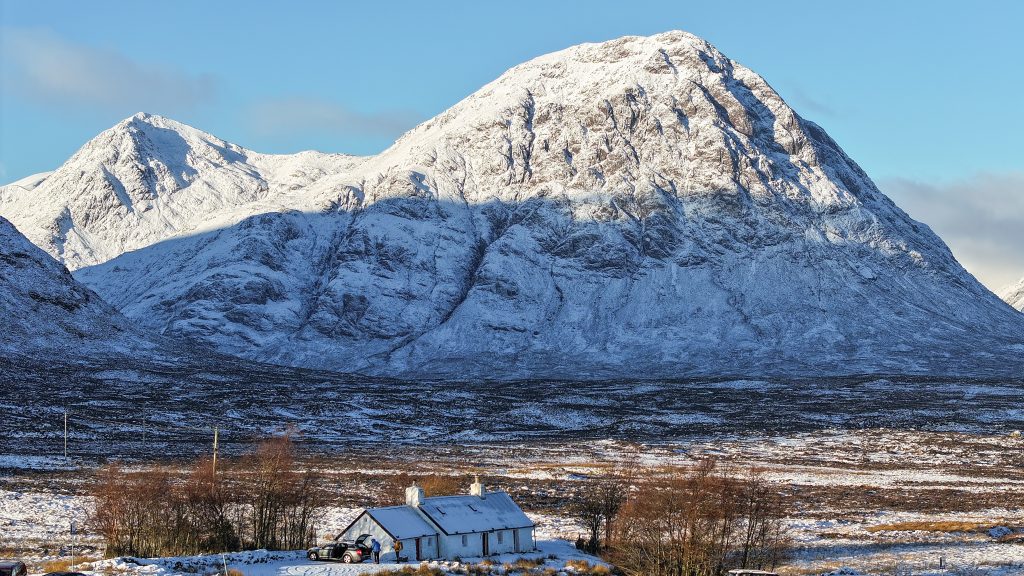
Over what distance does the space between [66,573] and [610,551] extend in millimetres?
27172

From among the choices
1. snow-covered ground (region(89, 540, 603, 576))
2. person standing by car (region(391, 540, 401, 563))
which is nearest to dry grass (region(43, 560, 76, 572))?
snow-covered ground (region(89, 540, 603, 576))

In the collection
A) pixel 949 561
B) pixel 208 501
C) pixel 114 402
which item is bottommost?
pixel 949 561

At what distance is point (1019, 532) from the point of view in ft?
253

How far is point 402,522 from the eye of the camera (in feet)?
193

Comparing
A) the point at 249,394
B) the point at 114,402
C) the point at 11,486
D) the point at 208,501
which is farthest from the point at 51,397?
the point at 208,501

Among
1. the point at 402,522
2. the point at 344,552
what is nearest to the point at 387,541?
the point at 402,522

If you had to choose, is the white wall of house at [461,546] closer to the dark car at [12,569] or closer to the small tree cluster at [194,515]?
the small tree cluster at [194,515]

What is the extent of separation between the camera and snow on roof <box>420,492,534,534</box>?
196 feet

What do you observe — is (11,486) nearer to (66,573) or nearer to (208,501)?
(208,501)

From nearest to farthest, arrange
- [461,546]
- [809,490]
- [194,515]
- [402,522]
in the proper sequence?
1. [402,522]
2. [461,546]
3. [194,515]
4. [809,490]

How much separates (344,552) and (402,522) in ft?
10.9

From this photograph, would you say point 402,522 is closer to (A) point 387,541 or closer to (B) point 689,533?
(A) point 387,541

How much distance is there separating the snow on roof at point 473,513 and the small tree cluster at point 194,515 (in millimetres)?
7648

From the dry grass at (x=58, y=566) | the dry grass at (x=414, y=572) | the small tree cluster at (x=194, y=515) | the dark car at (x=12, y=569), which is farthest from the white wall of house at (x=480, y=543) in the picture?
the dark car at (x=12, y=569)
